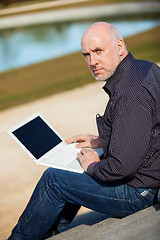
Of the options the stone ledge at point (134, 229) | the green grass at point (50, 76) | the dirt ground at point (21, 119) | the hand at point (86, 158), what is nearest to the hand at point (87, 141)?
the hand at point (86, 158)

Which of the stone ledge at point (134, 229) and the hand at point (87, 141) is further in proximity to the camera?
the hand at point (87, 141)

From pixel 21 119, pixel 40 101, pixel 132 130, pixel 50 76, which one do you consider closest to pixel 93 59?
pixel 132 130

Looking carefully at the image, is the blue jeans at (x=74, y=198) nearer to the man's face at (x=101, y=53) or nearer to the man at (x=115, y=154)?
the man at (x=115, y=154)

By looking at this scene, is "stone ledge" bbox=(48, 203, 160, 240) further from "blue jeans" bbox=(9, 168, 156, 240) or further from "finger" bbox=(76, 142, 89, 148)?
"finger" bbox=(76, 142, 89, 148)

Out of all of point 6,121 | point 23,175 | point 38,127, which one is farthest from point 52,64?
point 38,127

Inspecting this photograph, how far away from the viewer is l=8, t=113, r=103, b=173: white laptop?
2.31 m

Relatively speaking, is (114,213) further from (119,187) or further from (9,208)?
A: (9,208)

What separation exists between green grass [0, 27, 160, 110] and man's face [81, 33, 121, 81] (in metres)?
4.42

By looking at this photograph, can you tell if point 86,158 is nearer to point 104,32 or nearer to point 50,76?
point 104,32

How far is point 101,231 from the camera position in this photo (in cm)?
193

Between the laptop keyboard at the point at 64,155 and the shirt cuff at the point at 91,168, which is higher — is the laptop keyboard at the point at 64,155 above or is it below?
above

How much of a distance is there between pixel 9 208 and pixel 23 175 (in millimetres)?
603

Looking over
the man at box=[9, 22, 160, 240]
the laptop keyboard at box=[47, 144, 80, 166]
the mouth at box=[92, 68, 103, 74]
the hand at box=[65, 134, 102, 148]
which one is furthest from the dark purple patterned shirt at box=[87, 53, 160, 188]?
the hand at box=[65, 134, 102, 148]

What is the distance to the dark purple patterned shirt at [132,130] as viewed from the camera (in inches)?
73.7
